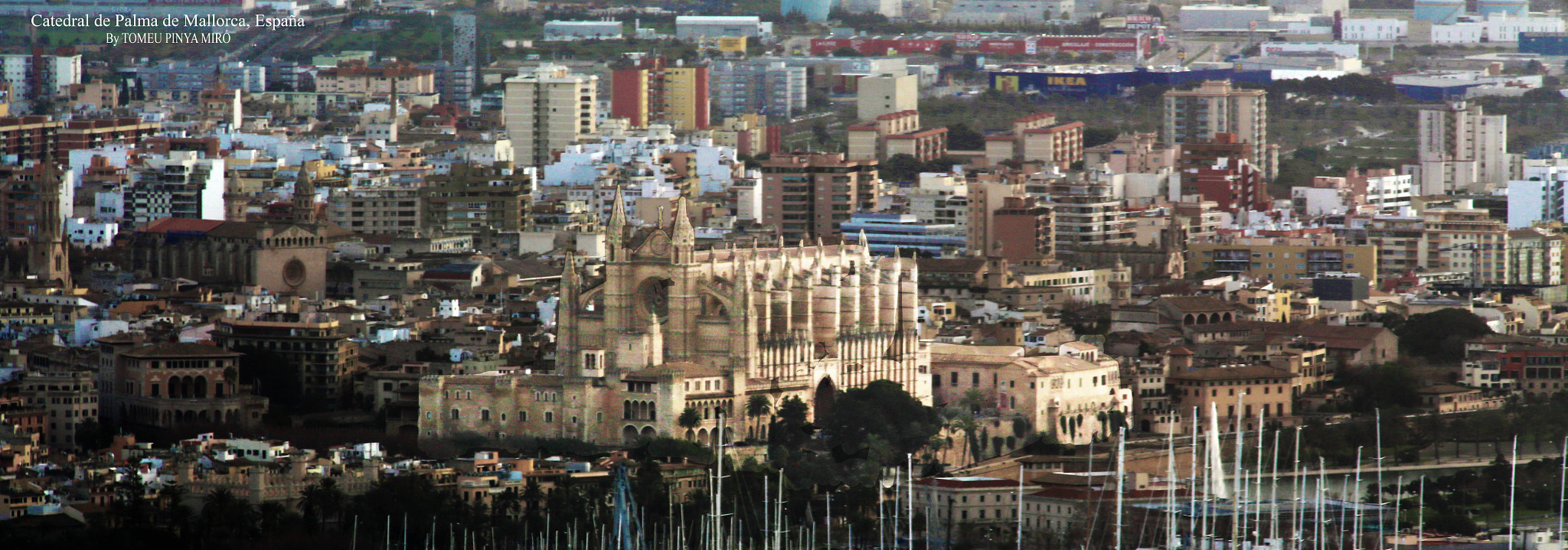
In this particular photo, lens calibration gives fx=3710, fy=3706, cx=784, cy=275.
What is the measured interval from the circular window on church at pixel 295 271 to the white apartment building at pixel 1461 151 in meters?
36.5

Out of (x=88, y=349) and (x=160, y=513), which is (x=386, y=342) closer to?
(x=88, y=349)

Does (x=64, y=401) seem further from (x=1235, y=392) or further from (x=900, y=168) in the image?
(x=900, y=168)

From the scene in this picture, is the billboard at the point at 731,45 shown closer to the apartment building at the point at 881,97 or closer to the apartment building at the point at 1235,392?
the apartment building at the point at 881,97

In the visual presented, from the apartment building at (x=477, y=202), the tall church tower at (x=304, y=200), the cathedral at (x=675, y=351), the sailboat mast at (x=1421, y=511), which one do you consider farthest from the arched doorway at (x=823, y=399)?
the apartment building at (x=477, y=202)

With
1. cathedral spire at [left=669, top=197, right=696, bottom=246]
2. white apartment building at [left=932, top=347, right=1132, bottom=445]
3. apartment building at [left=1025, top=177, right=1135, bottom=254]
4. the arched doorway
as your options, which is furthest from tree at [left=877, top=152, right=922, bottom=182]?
cathedral spire at [left=669, top=197, right=696, bottom=246]

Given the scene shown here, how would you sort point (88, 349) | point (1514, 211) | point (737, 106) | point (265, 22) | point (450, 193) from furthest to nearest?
1. point (265, 22)
2. point (737, 106)
3. point (1514, 211)
4. point (450, 193)
5. point (88, 349)

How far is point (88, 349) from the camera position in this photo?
62688 millimetres

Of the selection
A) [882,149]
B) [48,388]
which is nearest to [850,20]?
[882,149]

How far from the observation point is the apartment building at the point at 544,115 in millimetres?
105688

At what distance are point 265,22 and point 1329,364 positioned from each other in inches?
3093

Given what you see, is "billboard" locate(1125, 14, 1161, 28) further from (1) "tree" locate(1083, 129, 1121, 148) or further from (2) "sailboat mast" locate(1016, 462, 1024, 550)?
(2) "sailboat mast" locate(1016, 462, 1024, 550)

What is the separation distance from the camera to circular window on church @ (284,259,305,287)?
253 ft

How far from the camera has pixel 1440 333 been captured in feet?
229

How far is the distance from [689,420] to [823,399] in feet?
13.0
